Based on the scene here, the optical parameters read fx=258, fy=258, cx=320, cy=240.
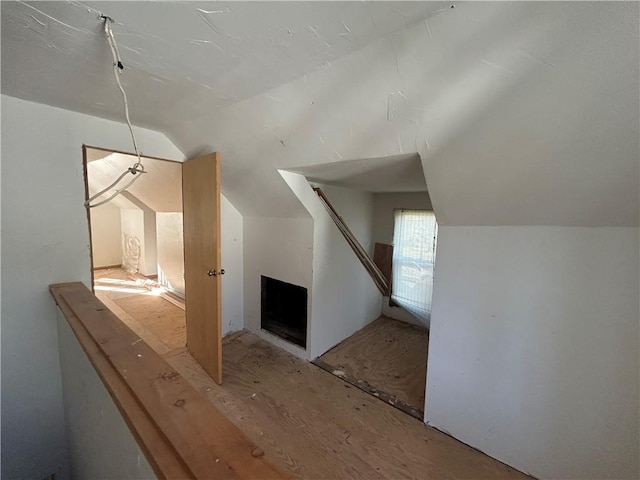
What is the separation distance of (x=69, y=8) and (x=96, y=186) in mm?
4772

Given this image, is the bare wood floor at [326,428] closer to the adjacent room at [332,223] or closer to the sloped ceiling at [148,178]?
the adjacent room at [332,223]

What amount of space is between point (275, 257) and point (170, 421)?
7.12ft

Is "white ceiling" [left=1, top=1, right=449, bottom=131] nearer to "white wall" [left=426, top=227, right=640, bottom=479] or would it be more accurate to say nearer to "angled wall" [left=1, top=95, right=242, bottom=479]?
"angled wall" [left=1, top=95, right=242, bottom=479]

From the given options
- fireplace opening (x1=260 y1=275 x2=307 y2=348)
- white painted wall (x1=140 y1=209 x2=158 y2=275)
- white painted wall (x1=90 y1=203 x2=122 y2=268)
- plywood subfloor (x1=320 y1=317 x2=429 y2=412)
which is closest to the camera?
plywood subfloor (x1=320 y1=317 x2=429 y2=412)

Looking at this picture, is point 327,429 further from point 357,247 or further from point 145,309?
point 145,309

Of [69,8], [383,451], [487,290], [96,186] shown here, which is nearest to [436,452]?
[383,451]

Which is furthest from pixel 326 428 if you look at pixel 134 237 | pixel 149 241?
pixel 134 237

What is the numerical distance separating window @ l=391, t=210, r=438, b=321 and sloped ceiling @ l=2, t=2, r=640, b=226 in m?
1.61

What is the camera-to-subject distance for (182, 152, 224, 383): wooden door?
6.57 ft

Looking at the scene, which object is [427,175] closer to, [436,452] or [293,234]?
[293,234]

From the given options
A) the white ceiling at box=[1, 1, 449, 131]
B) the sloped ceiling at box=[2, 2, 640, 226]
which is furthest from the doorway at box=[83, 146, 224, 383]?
the sloped ceiling at box=[2, 2, 640, 226]

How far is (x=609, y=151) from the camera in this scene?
3.22 ft

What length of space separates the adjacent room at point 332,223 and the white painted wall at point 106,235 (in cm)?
452

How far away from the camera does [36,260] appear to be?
5.67ft
